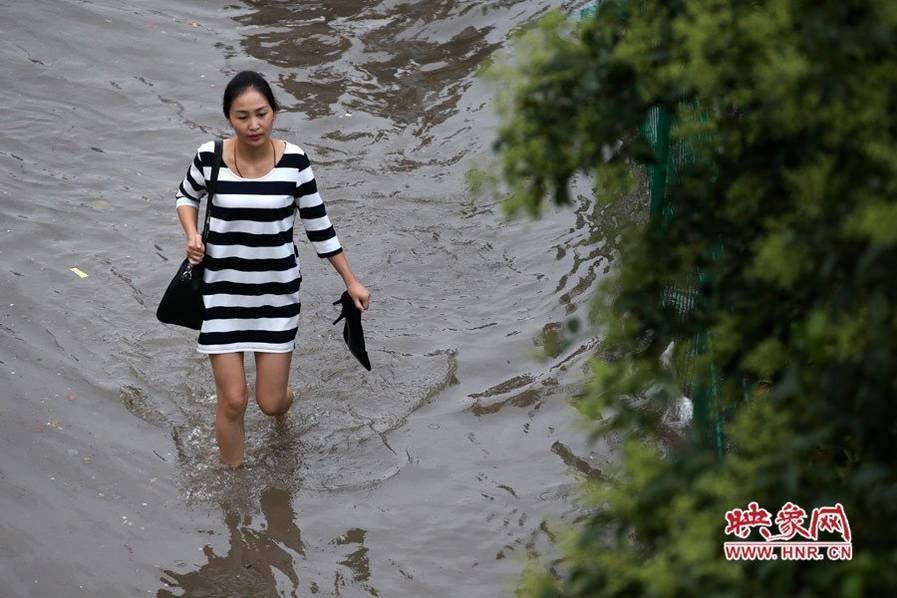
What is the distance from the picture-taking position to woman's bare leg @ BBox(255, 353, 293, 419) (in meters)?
5.96

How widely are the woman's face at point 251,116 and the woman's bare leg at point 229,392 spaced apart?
106 cm

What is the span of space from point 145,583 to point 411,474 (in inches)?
59.1

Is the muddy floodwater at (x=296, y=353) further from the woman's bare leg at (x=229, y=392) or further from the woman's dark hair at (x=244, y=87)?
the woman's dark hair at (x=244, y=87)

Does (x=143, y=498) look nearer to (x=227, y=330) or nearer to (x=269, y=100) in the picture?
(x=227, y=330)

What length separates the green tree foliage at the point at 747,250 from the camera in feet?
7.01

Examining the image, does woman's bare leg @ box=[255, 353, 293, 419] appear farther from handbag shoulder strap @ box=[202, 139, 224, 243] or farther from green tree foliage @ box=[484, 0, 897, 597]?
green tree foliage @ box=[484, 0, 897, 597]

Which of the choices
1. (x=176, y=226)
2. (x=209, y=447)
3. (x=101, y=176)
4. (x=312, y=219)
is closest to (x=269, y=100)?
(x=312, y=219)

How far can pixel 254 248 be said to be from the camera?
5676mm

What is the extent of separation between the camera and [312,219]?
19.1 feet

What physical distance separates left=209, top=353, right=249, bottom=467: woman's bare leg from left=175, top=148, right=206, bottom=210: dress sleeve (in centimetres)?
75

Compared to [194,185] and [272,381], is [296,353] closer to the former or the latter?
[272,381]

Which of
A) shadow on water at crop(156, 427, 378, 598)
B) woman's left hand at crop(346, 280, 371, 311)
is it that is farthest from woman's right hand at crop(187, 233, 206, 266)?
shadow on water at crop(156, 427, 378, 598)

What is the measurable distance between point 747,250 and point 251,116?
333 cm

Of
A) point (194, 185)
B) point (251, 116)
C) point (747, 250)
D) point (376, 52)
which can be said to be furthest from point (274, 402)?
point (376, 52)
